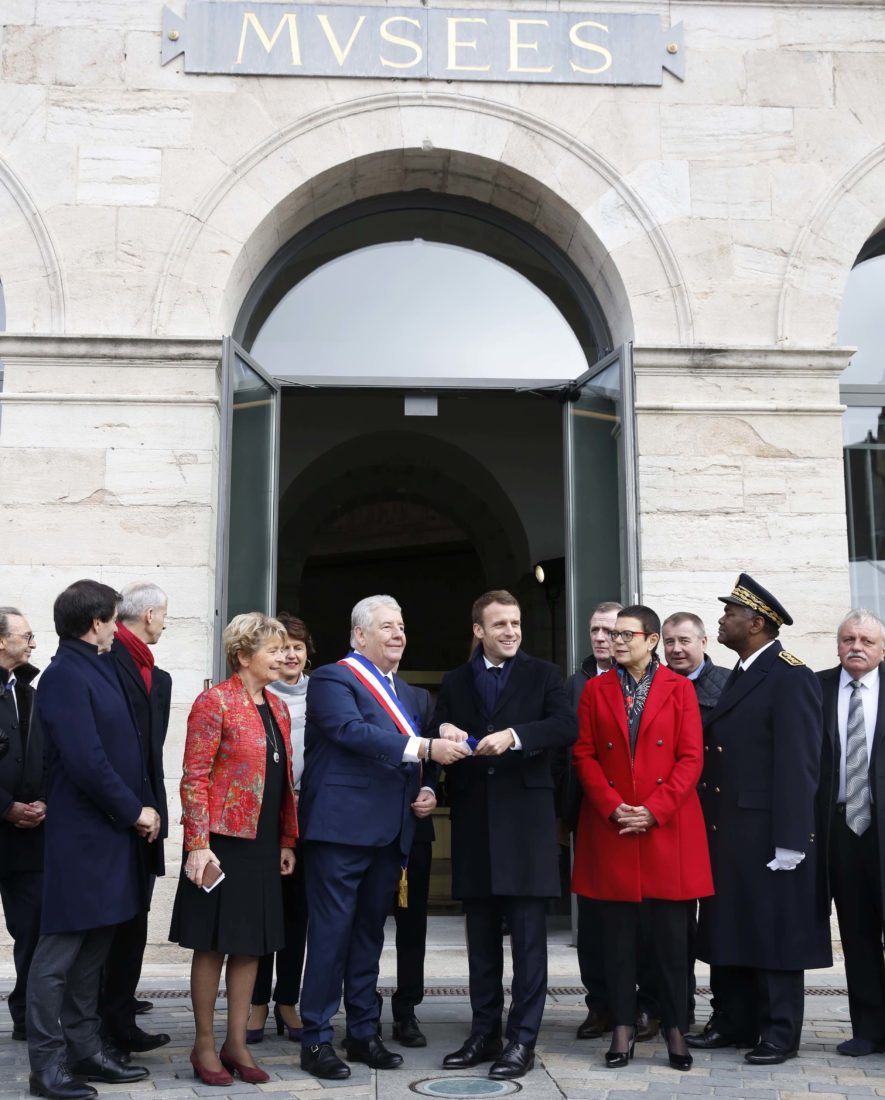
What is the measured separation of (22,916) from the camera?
5102mm

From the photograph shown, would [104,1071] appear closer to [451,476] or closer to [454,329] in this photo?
[454,329]

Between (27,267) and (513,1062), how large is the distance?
5.34m

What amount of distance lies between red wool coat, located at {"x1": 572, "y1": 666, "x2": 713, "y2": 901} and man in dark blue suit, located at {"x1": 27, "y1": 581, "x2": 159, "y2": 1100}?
168 cm

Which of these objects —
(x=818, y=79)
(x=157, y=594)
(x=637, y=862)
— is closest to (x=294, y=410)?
(x=818, y=79)

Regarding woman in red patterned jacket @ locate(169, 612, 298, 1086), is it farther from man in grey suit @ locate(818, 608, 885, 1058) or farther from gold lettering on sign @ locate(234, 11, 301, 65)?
gold lettering on sign @ locate(234, 11, 301, 65)

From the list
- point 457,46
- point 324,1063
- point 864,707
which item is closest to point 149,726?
point 324,1063

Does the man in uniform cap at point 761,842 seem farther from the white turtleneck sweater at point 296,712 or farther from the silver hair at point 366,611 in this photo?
the white turtleneck sweater at point 296,712

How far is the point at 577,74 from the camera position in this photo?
782 centimetres

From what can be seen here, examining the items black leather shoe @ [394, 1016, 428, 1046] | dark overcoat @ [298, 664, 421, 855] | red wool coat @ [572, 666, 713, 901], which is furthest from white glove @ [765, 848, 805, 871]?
black leather shoe @ [394, 1016, 428, 1046]

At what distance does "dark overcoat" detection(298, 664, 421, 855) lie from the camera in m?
4.74

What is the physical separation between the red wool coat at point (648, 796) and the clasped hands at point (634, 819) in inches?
1.1

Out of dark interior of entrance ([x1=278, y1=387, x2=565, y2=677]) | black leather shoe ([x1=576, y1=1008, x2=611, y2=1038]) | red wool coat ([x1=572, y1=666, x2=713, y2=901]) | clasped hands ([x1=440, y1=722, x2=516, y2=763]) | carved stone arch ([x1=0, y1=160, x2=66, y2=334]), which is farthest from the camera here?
dark interior of entrance ([x1=278, y1=387, x2=565, y2=677])

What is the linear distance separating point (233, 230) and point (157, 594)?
3.25m

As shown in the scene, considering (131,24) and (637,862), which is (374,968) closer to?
(637,862)
